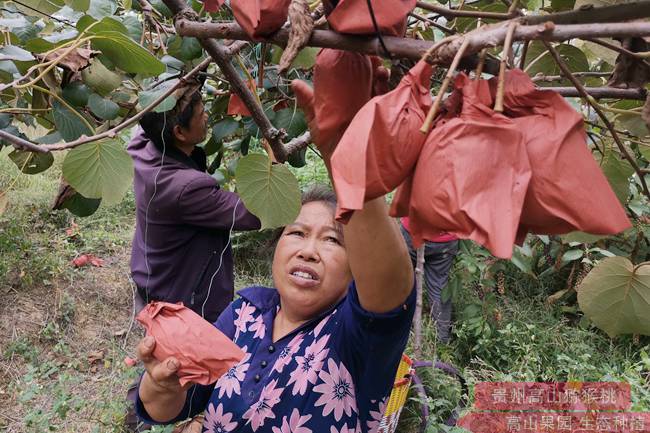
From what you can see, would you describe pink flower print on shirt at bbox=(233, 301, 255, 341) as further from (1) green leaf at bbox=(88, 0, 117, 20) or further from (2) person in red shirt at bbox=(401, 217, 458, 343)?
(2) person in red shirt at bbox=(401, 217, 458, 343)

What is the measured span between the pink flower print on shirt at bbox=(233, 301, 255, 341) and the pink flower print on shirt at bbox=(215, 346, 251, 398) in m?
0.08

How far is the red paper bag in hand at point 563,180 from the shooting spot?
381 mm

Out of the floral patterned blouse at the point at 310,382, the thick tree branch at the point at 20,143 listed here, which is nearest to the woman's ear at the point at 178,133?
the floral patterned blouse at the point at 310,382

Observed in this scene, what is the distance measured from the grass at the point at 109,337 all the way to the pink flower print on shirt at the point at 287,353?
1147 millimetres

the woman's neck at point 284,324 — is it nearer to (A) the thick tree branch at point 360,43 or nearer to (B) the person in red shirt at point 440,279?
(A) the thick tree branch at point 360,43

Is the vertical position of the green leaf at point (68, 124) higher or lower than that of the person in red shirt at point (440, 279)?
higher

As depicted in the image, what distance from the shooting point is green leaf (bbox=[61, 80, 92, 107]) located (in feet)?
3.03

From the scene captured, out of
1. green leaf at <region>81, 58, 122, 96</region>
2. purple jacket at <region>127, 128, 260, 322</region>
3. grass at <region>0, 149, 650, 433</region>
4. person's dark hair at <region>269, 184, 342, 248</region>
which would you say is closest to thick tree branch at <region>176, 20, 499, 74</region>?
green leaf at <region>81, 58, 122, 96</region>

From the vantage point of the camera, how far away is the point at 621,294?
0.73 metres

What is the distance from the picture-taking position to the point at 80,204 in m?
1.21

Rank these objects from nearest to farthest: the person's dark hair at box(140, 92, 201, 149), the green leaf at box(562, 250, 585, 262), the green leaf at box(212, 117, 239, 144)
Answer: the green leaf at box(212, 117, 239, 144) < the person's dark hair at box(140, 92, 201, 149) < the green leaf at box(562, 250, 585, 262)

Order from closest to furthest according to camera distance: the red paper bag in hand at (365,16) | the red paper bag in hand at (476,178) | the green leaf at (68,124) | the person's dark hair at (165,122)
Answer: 1. the red paper bag in hand at (476,178)
2. the red paper bag in hand at (365,16)
3. the green leaf at (68,124)
4. the person's dark hair at (165,122)

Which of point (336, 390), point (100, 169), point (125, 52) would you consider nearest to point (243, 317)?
point (336, 390)

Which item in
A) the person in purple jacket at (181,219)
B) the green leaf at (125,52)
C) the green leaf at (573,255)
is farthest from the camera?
the green leaf at (573,255)
